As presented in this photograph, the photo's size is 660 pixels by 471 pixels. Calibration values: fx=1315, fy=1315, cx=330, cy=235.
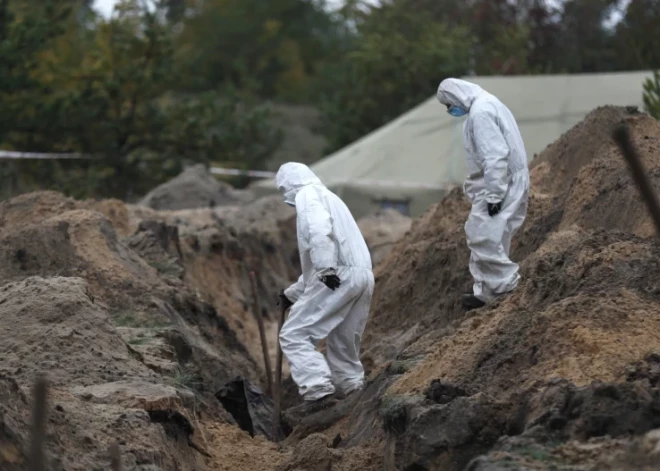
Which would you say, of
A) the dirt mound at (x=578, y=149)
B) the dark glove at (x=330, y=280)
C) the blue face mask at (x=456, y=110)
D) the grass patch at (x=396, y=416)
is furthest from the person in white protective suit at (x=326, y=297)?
the dirt mound at (x=578, y=149)

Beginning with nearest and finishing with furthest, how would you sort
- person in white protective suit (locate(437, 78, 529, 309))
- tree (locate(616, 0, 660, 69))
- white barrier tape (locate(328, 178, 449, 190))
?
person in white protective suit (locate(437, 78, 529, 309))
white barrier tape (locate(328, 178, 449, 190))
tree (locate(616, 0, 660, 69))

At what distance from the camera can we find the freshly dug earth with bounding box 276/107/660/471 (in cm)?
599

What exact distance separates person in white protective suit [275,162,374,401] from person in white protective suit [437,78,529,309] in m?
0.89

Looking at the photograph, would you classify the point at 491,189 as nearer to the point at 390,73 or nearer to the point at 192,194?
the point at 192,194

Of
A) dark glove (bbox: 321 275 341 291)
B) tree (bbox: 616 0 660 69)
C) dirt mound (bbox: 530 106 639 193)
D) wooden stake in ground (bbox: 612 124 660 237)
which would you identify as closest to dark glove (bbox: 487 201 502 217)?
dark glove (bbox: 321 275 341 291)

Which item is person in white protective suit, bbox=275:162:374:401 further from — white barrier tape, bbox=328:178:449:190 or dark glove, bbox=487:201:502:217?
white barrier tape, bbox=328:178:449:190

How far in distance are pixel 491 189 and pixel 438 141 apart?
15163 millimetres

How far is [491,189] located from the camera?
10070mm

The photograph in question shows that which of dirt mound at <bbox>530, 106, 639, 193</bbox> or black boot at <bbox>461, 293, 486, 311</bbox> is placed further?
dirt mound at <bbox>530, 106, 639, 193</bbox>

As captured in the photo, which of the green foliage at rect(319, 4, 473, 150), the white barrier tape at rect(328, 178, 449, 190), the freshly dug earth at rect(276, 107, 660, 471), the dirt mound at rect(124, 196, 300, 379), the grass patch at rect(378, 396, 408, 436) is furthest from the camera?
the green foliage at rect(319, 4, 473, 150)

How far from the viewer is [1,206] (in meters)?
14.0

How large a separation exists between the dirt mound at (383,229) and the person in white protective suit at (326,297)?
26.6 feet

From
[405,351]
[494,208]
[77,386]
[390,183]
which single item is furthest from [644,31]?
[77,386]

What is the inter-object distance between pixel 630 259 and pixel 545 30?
30654 millimetres
